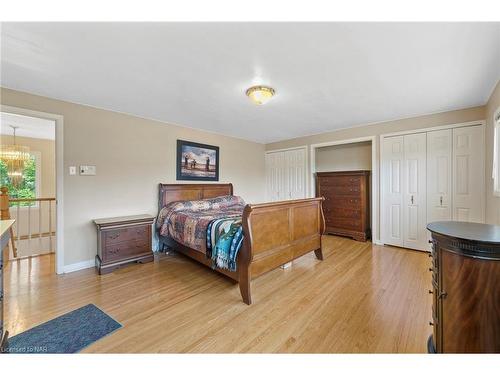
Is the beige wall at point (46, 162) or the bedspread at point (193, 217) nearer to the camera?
the bedspread at point (193, 217)

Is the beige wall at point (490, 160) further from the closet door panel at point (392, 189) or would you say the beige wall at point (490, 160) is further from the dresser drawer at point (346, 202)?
the dresser drawer at point (346, 202)

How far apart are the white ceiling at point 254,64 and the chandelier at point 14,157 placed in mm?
3047

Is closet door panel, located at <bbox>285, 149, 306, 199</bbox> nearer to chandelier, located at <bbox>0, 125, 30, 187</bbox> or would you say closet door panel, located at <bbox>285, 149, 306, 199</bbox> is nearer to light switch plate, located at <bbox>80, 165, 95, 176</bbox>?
light switch plate, located at <bbox>80, 165, 95, 176</bbox>

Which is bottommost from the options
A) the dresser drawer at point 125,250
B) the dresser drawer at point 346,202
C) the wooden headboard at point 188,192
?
the dresser drawer at point 125,250

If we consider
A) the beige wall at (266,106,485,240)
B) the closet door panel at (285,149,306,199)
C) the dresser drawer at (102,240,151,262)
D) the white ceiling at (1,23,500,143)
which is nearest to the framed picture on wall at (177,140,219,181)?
the white ceiling at (1,23,500,143)

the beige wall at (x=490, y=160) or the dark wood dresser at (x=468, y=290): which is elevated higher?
the beige wall at (x=490, y=160)

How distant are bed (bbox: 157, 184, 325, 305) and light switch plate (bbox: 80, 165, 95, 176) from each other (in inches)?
39.6

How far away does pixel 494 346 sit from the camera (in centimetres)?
110

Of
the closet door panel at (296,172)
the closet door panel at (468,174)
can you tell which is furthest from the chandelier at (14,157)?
the closet door panel at (468,174)

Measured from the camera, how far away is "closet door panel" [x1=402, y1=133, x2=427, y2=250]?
11.7 ft

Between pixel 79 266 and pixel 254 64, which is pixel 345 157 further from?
pixel 79 266

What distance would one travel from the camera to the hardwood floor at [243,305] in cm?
159
